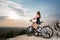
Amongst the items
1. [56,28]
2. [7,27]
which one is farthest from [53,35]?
[7,27]

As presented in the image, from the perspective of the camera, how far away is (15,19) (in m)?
2.56

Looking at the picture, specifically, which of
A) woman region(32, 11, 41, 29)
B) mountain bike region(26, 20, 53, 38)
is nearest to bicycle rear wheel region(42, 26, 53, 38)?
mountain bike region(26, 20, 53, 38)

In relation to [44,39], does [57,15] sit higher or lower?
higher

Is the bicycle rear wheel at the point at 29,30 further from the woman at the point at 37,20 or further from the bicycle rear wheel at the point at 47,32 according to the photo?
the bicycle rear wheel at the point at 47,32

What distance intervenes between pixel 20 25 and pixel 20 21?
0.18 feet

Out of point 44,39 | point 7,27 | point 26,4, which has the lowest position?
point 44,39

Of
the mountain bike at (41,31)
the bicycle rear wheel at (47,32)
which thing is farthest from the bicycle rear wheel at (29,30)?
the bicycle rear wheel at (47,32)

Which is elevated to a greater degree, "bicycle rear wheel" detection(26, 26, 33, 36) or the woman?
the woman

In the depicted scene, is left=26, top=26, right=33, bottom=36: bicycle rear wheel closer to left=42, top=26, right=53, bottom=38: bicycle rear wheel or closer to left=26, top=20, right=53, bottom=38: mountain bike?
left=26, top=20, right=53, bottom=38: mountain bike

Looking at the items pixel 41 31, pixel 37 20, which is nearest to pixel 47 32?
pixel 41 31

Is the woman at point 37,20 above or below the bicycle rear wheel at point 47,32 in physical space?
above

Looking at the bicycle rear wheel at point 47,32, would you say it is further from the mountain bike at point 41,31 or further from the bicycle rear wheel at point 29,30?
the bicycle rear wheel at point 29,30

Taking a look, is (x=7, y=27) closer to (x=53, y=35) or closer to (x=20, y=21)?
(x=20, y=21)

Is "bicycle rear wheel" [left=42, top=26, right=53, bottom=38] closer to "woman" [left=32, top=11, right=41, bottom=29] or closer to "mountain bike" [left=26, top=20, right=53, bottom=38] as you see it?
"mountain bike" [left=26, top=20, right=53, bottom=38]
